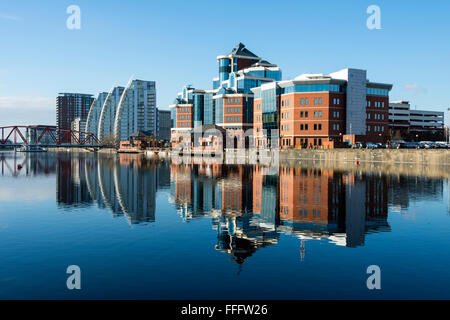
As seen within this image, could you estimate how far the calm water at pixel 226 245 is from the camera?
15.8 metres

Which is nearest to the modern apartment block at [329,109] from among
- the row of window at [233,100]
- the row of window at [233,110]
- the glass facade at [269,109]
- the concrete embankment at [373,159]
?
the glass facade at [269,109]

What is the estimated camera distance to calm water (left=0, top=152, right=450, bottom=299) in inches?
623

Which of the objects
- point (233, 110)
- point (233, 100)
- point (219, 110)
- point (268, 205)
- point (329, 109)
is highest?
point (233, 100)

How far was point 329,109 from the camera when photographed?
133 m

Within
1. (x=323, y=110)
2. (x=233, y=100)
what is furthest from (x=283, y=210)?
(x=233, y=100)

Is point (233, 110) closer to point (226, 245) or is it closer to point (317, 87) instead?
point (317, 87)

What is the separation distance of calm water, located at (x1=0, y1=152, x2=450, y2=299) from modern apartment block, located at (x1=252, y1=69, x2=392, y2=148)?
91912 millimetres

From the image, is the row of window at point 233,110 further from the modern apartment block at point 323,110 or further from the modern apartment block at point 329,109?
the modern apartment block at point 329,109

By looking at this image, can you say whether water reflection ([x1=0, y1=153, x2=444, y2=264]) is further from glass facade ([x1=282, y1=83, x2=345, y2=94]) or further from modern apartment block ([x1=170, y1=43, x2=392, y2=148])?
glass facade ([x1=282, y1=83, x2=345, y2=94])

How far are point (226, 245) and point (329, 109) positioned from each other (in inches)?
4667

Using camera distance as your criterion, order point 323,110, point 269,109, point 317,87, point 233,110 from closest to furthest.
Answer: point 323,110, point 317,87, point 269,109, point 233,110

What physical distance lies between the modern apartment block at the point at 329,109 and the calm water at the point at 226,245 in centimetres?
9191

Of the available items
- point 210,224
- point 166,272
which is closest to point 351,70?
point 210,224

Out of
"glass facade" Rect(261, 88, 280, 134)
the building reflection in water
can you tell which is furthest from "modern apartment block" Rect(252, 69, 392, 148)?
the building reflection in water
